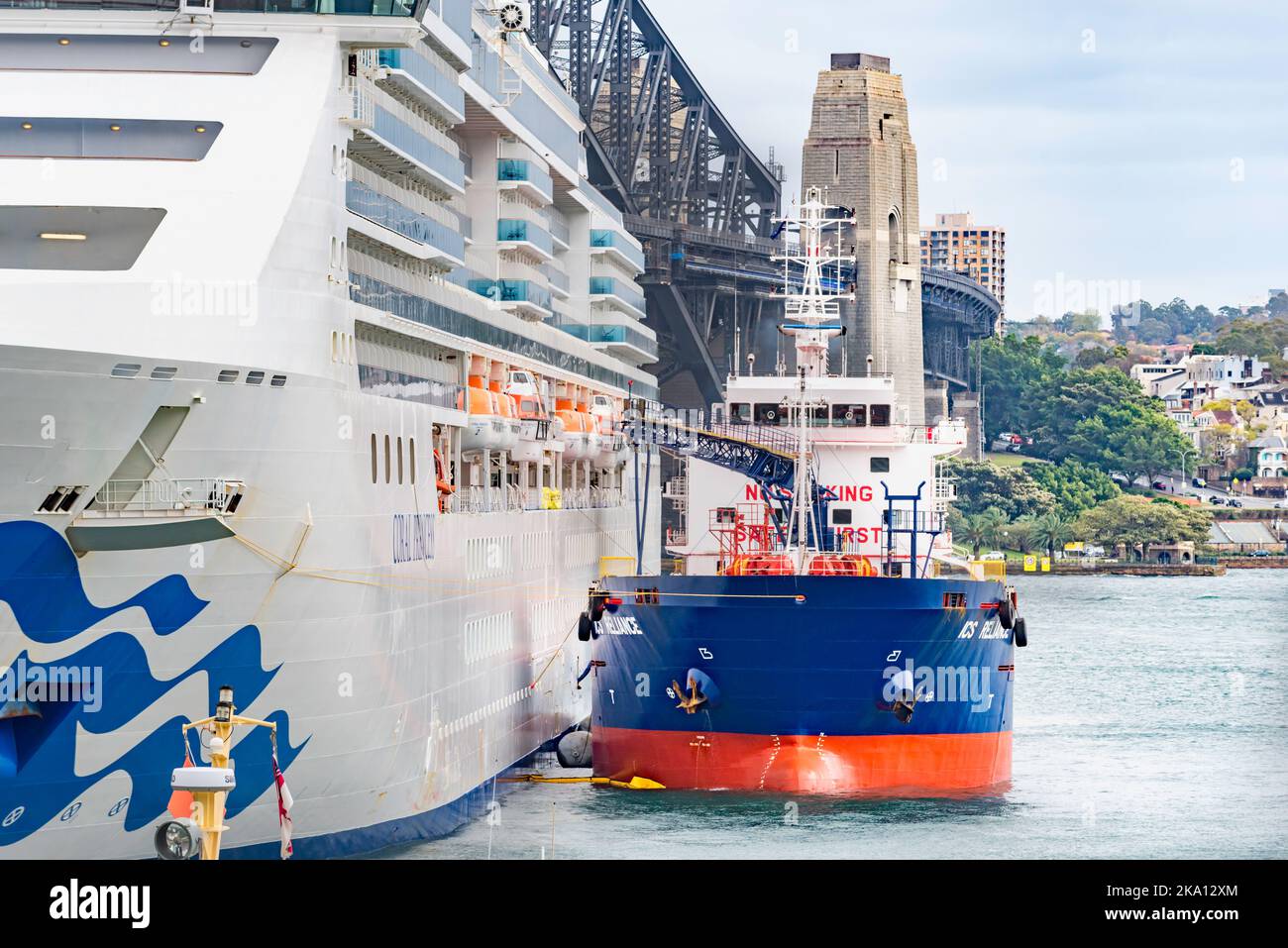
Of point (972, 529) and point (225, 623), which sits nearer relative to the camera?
point (225, 623)

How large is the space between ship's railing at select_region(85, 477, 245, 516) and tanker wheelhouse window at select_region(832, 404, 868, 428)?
809 inches

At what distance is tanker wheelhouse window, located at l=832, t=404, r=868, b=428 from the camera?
138ft

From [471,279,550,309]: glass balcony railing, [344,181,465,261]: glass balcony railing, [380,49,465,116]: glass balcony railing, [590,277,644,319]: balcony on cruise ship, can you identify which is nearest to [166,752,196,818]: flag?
[344,181,465,261]: glass balcony railing

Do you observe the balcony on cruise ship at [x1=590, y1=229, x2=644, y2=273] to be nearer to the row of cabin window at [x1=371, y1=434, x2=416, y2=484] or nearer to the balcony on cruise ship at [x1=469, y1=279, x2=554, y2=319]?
the balcony on cruise ship at [x1=469, y1=279, x2=554, y2=319]

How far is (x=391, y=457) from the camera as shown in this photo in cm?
2814

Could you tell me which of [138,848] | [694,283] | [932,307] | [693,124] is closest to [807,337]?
[138,848]

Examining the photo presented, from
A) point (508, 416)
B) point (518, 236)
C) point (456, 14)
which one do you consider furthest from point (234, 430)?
point (518, 236)

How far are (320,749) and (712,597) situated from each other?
10.8 metres

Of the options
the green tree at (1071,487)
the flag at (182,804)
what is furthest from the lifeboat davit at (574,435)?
the green tree at (1071,487)

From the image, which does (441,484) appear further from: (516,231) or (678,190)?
(678,190)

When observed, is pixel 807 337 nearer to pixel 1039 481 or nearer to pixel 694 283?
pixel 694 283

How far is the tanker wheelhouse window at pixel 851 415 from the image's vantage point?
42.0 m

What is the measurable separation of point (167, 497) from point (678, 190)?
11007cm

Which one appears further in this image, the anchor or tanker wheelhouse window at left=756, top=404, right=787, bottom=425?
tanker wheelhouse window at left=756, top=404, right=787, bottom=425
